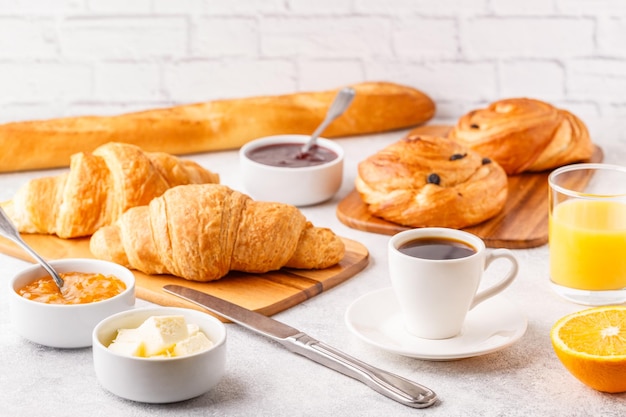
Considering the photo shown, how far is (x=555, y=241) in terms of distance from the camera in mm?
2000

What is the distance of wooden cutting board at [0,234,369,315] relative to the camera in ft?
6.32

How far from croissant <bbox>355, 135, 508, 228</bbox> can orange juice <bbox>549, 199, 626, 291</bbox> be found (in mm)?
367

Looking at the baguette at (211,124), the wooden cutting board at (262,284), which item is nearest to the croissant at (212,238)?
the wooden cutting board at (262,284)

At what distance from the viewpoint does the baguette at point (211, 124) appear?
8.96ft

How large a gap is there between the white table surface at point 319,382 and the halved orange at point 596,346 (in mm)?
46

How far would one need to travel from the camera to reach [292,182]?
250 cm

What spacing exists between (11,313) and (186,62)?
5.56 feet

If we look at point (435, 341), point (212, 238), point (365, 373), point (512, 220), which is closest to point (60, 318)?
point (212, 238)

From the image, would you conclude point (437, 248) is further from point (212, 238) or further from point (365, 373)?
point (212, 238)

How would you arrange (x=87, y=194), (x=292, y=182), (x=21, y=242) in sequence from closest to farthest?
1. (x=21, y=242)
2. (x=87, y=194)
3. (x=292, y=182)

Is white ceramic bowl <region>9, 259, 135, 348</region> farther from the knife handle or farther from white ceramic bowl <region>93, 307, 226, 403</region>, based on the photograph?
the knife handle

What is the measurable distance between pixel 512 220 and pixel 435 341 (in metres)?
0.75

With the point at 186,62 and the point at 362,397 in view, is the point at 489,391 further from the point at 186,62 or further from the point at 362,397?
the point at 186,62

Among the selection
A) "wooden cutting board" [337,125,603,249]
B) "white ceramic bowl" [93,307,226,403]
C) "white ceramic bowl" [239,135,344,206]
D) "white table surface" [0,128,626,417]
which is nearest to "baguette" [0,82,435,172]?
"white ceramic bowl" [239,135,344,206]
